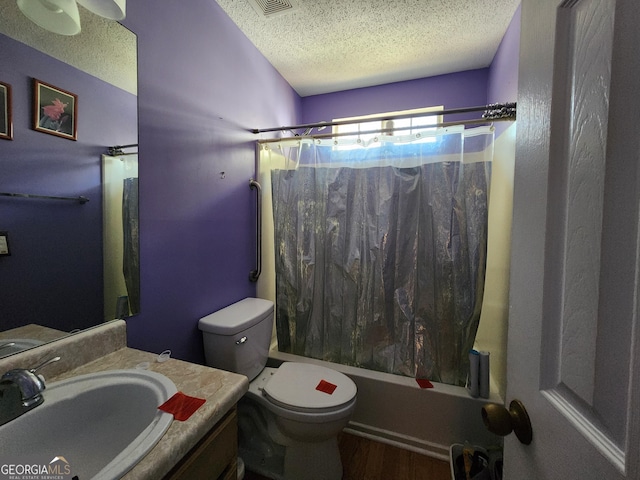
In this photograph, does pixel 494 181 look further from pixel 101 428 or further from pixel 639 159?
pixel 101 428

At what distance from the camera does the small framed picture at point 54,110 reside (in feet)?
2.52

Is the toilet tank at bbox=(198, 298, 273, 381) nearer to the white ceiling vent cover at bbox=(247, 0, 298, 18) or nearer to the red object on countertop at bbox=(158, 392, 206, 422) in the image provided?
the red object on countertop at bbox=(158, 392, 206, 422)

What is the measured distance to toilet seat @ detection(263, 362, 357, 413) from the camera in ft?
3.87

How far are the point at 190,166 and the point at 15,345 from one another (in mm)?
905

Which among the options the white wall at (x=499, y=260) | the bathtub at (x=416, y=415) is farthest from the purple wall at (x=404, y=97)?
the bathtub at (x=416, y=415)

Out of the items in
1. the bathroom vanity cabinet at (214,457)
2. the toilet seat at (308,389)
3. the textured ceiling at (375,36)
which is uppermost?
the textured ceiling at (375,36)

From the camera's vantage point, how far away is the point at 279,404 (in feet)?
3.95

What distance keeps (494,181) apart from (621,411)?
150 cm

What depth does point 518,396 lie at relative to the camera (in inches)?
20.0

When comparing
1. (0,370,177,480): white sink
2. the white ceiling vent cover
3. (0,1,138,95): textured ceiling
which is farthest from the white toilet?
the white ceiling vent cover

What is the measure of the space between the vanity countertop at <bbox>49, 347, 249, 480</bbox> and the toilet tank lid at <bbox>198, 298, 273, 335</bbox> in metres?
0.37

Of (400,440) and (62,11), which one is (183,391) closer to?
(62,11)

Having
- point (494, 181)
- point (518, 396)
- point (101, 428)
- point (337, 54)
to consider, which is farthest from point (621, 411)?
point (337, 54)

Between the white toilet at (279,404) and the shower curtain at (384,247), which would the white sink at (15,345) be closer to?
the white toilet at (279,404)
